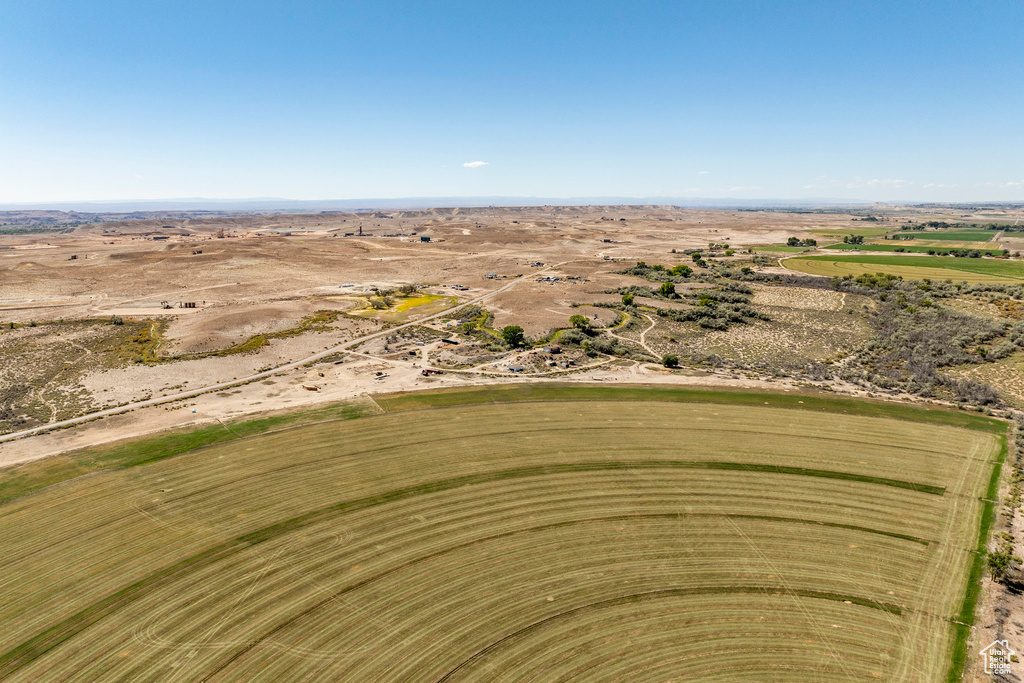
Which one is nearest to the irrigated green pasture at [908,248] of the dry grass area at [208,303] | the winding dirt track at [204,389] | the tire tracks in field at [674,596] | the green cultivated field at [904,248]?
the green cultivated field at [904,248]

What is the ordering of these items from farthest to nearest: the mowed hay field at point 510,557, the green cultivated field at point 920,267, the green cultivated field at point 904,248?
the green cultivated field at point 904,248, the green cultivated field at point 920,267, the mowed hay field at point 510,557

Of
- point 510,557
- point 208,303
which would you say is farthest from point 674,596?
point 208,303

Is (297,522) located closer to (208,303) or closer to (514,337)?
(514,337)

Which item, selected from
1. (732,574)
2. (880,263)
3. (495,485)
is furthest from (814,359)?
(880,263)

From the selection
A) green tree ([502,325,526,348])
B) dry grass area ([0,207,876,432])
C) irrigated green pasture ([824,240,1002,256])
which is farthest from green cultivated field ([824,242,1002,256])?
green tree ([502,325,526,348])

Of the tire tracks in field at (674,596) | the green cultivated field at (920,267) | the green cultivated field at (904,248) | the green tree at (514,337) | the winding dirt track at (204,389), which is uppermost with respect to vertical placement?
the green cultivated field at (904,248)

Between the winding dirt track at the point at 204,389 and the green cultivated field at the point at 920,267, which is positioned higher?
the green cultivated field at the point at 920,267

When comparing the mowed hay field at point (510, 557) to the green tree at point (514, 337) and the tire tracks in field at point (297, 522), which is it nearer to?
the tire tracks in field at point (297, 522)

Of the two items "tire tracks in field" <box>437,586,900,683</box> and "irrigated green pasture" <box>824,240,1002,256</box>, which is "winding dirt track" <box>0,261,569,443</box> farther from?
"irrigated green pasture" <box>824,240,1002,256</box>
